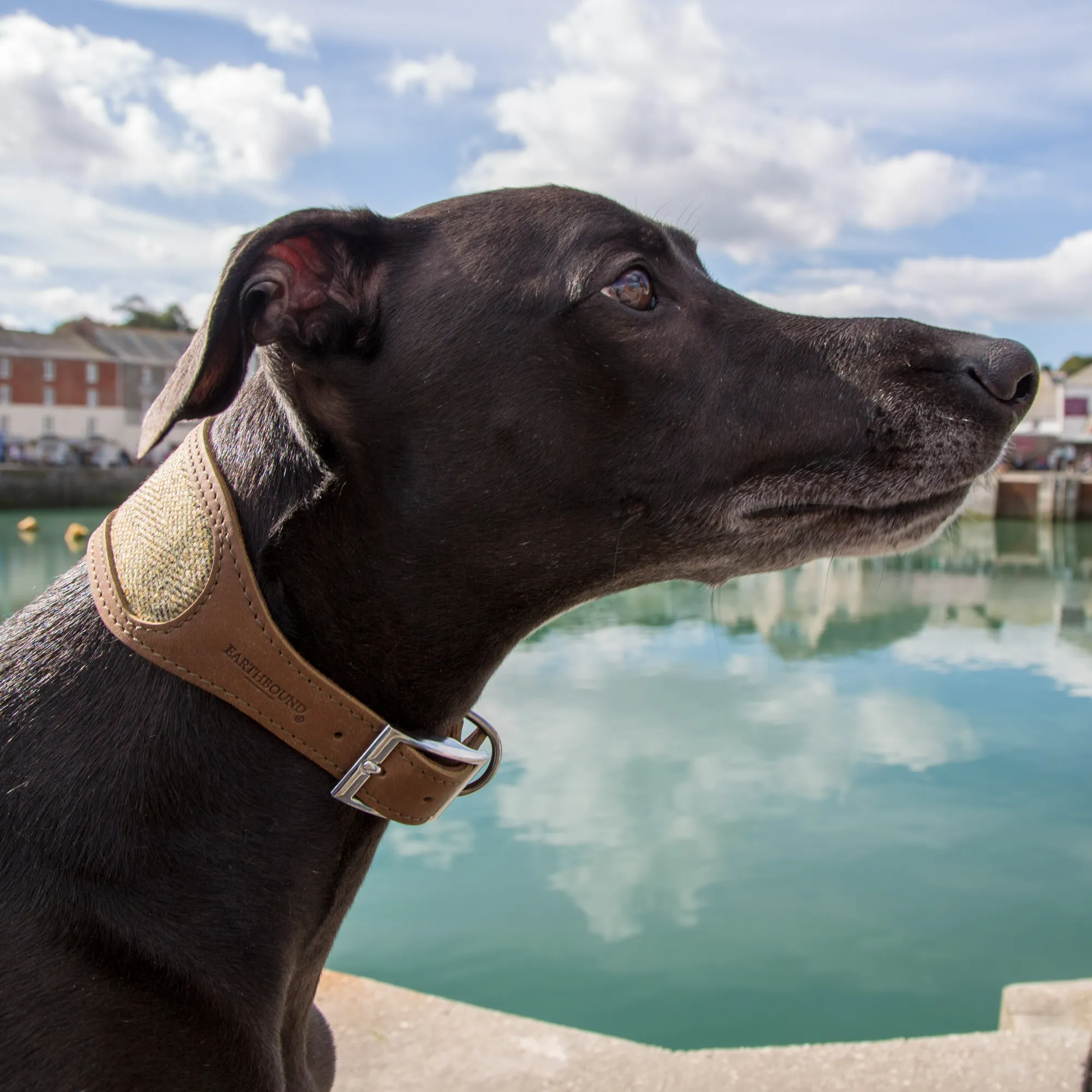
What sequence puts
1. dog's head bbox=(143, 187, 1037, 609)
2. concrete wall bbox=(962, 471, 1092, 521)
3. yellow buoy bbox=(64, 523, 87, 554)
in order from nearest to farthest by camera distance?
dog's head bbox=(143, 187, 1037, 609), yellow buoy bbox=(64, 523, 87, 554), concrete wall bbox=(962, 471, 1092, 521)

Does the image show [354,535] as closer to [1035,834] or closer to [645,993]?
[645,993]

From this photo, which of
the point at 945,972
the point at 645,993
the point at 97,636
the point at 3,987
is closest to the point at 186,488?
the point at 97,636

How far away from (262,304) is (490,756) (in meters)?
0.95

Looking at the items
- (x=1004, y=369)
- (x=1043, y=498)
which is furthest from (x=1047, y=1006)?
(x=1043, y=498)

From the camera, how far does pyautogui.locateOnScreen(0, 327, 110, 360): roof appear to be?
60.4 metres

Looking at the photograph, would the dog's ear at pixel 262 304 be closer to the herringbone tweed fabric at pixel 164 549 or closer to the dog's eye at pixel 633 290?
the herringbone tweed fabric at pixel 164 549

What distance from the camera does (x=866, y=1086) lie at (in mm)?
2926

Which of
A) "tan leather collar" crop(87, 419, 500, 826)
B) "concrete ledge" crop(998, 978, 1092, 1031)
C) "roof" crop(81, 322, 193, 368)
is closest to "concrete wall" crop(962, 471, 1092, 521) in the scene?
"concrete ledge" crop(998, 978, 1092, 1031)

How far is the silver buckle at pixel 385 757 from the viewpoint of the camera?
177cm

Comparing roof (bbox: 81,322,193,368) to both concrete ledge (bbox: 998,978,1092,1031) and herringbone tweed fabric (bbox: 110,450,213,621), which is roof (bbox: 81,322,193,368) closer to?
concrete ledge (bbox: 998,978,1092,1031)

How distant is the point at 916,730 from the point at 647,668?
10.0ft

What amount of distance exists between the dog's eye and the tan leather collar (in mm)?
850

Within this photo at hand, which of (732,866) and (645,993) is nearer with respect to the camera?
(645,993)

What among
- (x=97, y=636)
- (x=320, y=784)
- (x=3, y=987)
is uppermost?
(x=97, y=636)
